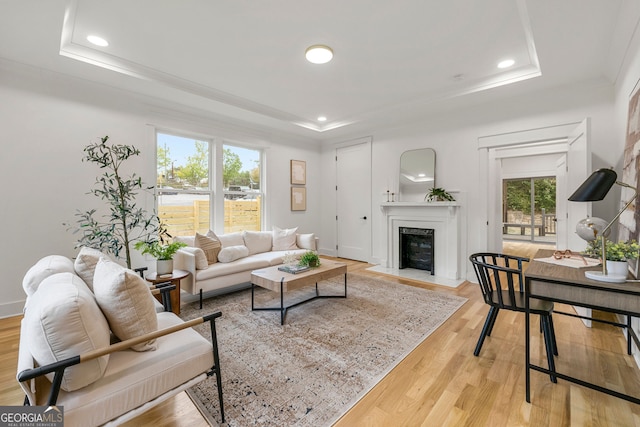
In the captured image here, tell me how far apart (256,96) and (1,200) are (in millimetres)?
3195

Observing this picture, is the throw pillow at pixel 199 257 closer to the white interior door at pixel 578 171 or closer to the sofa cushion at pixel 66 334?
the sofa cushion at pixel 66 334

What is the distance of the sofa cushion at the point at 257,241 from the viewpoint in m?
4.38

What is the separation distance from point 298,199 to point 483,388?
15.4 ft

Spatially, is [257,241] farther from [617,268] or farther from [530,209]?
[530,209]

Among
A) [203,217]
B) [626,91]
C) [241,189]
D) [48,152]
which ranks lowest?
[203,217]

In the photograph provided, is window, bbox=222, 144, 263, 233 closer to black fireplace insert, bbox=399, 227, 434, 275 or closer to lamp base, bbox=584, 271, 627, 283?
black fireplace insert, bbox=399, 227, 434, 275

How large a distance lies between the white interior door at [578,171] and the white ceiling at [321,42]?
771 mm

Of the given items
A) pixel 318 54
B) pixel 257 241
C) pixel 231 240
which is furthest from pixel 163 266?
pixel 318 54

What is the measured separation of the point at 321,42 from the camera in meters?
2.75

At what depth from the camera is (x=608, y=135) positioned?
329 centimetres

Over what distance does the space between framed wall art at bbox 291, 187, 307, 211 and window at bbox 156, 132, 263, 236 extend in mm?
762

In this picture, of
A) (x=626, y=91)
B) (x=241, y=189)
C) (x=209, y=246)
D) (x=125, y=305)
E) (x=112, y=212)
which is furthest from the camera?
(x=241, y=189)

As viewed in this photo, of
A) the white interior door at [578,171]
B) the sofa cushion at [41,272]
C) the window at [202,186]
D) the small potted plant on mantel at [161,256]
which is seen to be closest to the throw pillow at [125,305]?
the sofa cushion at [41,272]

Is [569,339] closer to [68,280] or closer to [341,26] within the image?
[341,26]
